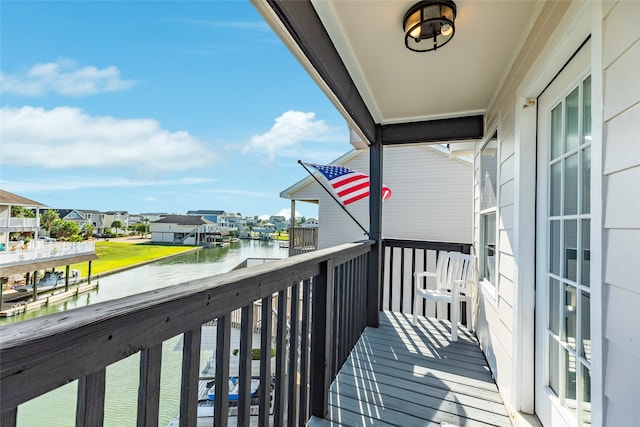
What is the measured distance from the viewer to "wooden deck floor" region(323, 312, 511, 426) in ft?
6.23

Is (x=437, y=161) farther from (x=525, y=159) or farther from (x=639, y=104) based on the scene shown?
(x=639, y=104)

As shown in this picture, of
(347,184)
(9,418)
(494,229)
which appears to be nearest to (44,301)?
(9,418)

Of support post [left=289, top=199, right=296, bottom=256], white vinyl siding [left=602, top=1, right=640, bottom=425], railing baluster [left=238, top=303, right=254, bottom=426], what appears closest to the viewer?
white vinyl siding [left=602, top=1, right=640, bottom=425]

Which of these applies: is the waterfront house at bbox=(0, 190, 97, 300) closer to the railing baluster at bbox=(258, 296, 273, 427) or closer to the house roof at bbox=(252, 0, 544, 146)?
the railing baluster at bbox=(258, 296, 273, 427)

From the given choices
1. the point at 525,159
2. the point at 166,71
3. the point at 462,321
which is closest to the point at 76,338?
the point at 525,159

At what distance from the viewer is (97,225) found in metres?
1.89

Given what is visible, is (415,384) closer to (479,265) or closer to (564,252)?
(564,252)

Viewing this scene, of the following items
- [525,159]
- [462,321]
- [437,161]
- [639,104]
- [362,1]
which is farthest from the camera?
[437,161]

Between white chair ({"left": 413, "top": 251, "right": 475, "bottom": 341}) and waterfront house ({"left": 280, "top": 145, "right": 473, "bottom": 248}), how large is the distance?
3766 millimetres

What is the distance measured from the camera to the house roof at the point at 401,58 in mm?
1590

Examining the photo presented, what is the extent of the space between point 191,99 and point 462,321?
7.57 meters

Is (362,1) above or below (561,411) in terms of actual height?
above

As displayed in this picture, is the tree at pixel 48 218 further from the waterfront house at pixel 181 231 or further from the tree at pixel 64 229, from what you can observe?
the waterfront house at pixel 181 231

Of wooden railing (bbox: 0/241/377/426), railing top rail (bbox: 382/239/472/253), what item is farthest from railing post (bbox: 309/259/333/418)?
railing top rail (bbox: 382/239/472/253)
